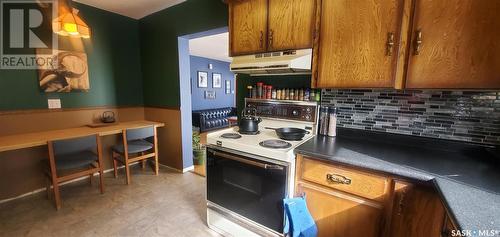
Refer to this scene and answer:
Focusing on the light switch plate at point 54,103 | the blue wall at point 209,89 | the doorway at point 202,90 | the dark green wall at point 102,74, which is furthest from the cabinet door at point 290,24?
the blue wall at point 209,89

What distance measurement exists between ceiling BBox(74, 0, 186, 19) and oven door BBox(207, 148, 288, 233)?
2082mm

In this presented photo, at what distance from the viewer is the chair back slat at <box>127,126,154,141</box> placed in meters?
2.46

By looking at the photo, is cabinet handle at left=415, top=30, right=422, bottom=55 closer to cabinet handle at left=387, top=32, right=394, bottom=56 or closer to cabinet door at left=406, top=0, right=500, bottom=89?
cabinet door at left=406, top=0, right=500, bottom=89

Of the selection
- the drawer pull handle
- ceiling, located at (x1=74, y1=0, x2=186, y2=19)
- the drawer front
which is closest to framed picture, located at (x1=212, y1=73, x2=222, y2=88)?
ceiling, located at (x1=74, y1=0, x2=186, y2=19)

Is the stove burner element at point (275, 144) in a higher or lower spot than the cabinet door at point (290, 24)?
lower

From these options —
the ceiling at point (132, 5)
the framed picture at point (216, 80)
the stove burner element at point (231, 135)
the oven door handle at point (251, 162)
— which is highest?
the ceiling at point (132, 5)

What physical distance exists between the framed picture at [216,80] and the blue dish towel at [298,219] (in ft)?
19.2

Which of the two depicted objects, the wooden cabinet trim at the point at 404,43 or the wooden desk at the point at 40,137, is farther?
Result: the wooden desk at the point at 40,137

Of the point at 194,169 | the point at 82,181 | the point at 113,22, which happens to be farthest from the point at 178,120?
the point at 113,22

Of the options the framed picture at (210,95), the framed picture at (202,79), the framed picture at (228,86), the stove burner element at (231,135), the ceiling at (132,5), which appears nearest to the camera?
the stove burner element at (231,135)

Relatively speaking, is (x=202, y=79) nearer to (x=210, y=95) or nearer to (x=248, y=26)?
(x=210, y=95)

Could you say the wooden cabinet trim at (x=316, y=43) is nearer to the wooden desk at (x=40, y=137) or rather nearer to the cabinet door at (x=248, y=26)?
the cabinet door at (x=248, y=26)

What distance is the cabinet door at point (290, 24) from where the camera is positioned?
1498mm

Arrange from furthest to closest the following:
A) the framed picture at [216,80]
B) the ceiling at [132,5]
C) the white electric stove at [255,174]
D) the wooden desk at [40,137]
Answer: the framed picture at [216,80] → the ceiling at [132,5] → the wooden desk at [40,137] → the white electric stove at [255,174]
